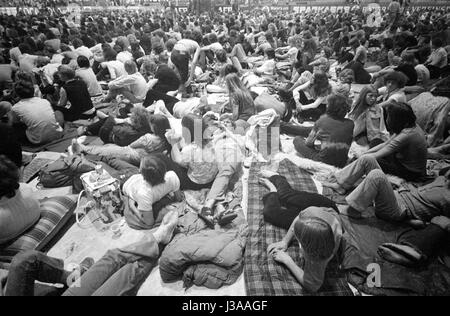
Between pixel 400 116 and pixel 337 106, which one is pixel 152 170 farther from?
pixel 400 116

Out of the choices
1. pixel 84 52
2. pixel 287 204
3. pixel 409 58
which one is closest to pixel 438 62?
pixel 409 58

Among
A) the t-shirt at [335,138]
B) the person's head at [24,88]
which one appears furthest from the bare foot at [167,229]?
the person's head at [24,88]

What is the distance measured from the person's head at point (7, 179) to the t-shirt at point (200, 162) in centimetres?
201

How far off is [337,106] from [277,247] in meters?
2.58

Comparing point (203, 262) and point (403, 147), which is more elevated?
point (403, 147)

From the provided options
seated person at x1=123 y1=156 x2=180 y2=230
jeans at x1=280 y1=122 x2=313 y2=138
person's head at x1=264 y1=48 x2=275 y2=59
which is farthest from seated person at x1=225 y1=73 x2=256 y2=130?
person's head at x1=264 y1=48 x2=275 y2=59

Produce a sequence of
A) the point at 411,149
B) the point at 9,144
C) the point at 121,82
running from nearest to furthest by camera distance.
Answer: the point at 411,149 < the point at 9,144 < the point at 121,82

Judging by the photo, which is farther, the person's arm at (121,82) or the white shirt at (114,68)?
the white shirt at (114,68)

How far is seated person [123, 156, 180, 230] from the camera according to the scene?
10.8ft

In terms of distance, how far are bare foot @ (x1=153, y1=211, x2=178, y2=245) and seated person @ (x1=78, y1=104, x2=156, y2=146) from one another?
2.00 m

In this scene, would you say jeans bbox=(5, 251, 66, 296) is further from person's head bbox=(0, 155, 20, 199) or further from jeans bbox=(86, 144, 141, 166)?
jeans bbox=(86, 144, 141, 166)

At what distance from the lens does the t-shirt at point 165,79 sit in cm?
704

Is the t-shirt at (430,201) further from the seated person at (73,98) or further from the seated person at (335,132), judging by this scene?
the seated person at (73,98)

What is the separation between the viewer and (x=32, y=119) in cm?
526
